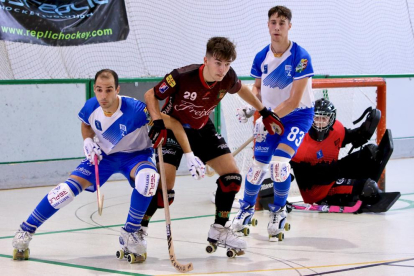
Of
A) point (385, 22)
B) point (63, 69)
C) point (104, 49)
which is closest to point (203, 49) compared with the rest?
point (104, 49)

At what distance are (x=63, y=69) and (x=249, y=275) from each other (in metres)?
5.90

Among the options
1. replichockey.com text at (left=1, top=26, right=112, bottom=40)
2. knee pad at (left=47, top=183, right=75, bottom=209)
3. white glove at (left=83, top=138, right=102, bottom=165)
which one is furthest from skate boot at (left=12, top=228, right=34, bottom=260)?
replichockey.com text at (left=1, top=26, right=112, bottom=40)

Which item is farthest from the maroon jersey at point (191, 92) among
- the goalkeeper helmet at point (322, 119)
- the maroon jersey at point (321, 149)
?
the maroon jersey at point (321, 149)

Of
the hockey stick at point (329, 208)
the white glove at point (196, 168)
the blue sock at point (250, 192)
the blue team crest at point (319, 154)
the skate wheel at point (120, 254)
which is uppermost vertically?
the white glove at point (196, 168)

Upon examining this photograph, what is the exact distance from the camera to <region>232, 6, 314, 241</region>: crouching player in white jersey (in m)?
4.81

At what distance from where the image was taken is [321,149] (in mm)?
6094

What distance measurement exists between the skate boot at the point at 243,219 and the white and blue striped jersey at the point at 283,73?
2.50ft

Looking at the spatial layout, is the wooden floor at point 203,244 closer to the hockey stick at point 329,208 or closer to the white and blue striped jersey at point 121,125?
the hockey stick at point 329,208

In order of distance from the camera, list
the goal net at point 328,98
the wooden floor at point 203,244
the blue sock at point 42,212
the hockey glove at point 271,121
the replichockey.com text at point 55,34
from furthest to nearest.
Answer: the replichockey.com text at point 55,34 → the goal net at point 328,98 → the hockey glove at point 271,121 → the blue sock at point 42,212 → the wooden floor at point 203,244

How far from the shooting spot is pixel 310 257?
4.17 m

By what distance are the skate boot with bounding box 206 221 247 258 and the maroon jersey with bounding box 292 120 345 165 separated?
2.01m

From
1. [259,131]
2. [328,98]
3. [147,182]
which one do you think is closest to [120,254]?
[147,182]

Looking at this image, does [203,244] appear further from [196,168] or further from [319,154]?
[319,154]

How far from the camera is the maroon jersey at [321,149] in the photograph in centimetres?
608
